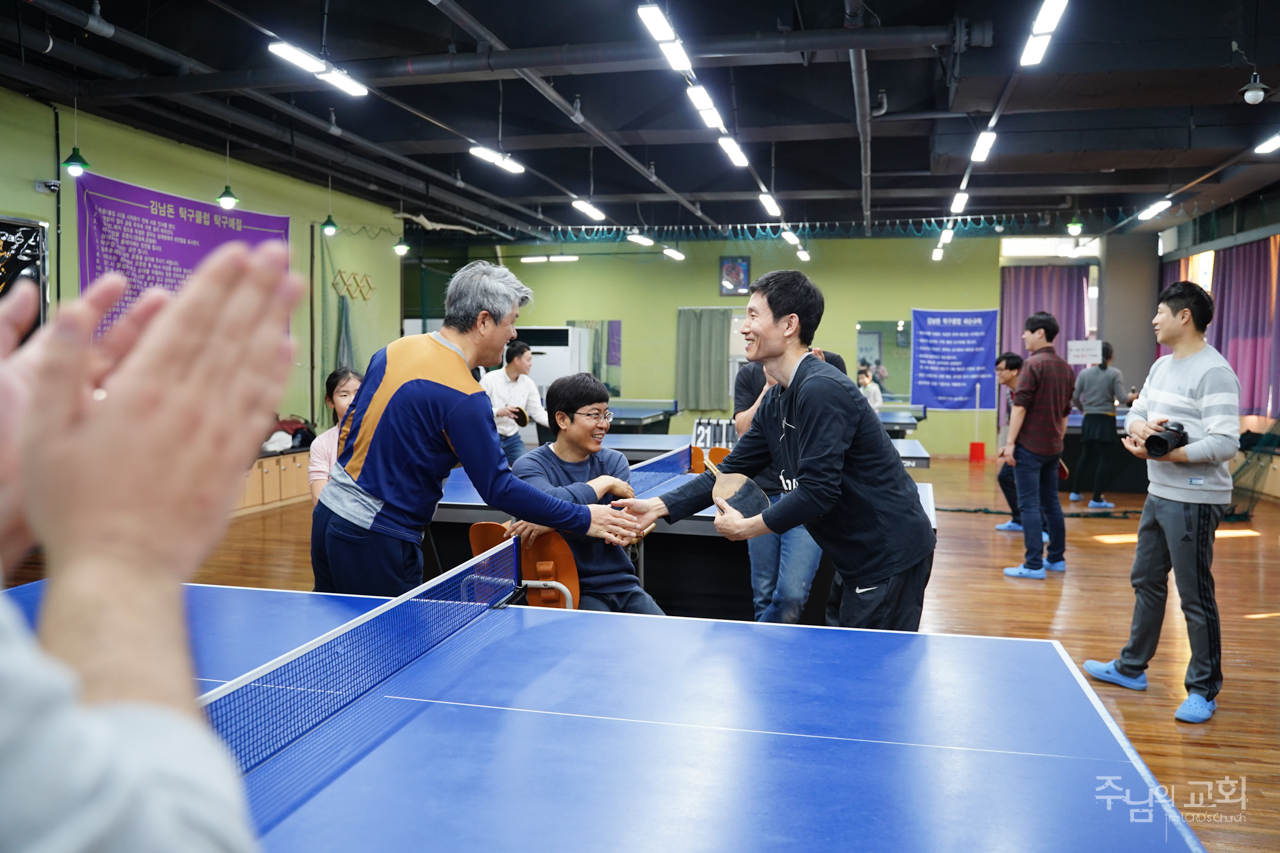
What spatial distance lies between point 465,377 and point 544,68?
159 inches

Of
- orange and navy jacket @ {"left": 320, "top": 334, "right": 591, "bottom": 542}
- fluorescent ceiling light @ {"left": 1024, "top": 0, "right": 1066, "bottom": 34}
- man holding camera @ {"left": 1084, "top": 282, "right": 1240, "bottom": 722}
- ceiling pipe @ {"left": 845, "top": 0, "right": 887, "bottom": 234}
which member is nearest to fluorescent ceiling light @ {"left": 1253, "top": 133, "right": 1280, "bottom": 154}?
ceiling pipe @ {"left": 845, "top": 0, "right": 887, "bottom": 234}

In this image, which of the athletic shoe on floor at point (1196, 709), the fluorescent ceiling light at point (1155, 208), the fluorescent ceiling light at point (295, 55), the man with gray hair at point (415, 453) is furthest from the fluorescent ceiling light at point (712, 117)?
the fluorescent ceiling light at point (1155, 208)

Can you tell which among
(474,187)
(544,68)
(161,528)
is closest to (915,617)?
(161,528)

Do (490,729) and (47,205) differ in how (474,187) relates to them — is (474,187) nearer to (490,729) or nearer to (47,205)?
(47,205)

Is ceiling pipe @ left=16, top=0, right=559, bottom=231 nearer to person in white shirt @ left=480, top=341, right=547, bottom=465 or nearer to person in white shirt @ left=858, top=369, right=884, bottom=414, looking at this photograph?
person in white shirt @ left=480, top=341, right=547, bottom=465

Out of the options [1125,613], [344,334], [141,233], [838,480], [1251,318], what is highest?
[141,233]

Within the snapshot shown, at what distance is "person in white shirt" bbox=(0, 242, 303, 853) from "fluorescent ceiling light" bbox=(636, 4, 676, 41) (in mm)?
4369

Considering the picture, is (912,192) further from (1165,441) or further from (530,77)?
(1165,441)

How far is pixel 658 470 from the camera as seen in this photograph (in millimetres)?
5199

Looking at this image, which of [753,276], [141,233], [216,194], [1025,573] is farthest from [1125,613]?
[753,276]

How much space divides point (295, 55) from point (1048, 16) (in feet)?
13.1

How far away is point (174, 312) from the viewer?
0.45 metres

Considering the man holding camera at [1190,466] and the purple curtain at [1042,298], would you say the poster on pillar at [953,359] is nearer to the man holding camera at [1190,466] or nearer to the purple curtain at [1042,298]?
the purple curtain at [1042,298]

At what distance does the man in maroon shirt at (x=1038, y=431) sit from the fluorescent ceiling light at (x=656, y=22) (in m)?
3.11
